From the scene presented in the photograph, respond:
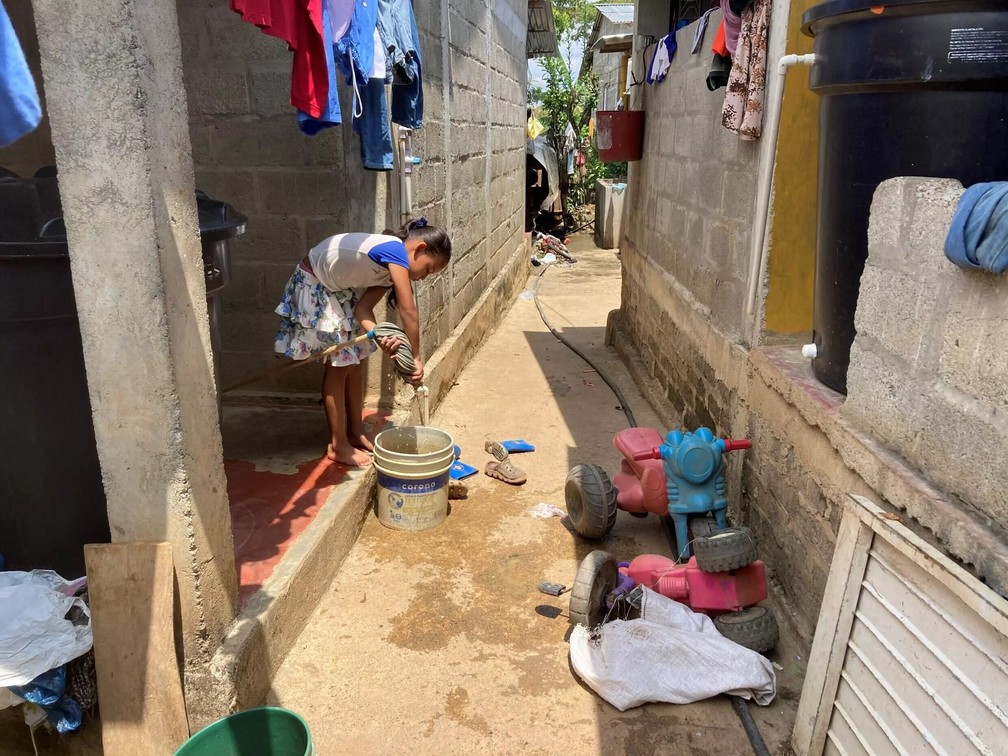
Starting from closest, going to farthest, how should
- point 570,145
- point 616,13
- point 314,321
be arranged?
point 314,321
point 570,145
point 616,13

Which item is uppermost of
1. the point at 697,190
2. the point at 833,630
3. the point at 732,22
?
the point at 732,22

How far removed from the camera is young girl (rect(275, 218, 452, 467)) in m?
3.73

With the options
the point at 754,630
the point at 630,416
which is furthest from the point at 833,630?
the point at 630,416

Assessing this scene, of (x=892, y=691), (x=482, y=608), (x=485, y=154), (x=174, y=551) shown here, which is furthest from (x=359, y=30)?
(x=485, y=154)

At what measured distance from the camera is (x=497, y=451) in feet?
15.5

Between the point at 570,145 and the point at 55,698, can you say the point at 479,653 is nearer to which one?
the point at 55,698

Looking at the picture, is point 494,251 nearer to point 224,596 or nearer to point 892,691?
point 224,596

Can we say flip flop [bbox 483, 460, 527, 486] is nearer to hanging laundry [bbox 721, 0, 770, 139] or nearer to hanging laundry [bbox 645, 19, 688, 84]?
hanging laundry [bbox 721, 0, 770, 139]

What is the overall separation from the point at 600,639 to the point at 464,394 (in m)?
3.45

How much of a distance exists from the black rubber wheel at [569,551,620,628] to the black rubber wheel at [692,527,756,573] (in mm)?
421

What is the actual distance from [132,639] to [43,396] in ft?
3.05

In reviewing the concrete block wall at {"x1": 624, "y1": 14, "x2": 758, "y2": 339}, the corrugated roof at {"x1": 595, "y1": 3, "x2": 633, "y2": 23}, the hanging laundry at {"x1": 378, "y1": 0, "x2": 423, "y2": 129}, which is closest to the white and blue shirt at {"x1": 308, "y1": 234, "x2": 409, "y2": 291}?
the hanging laundry at {"x1": 378, "y1": 0, "x2": 423, "y2": 129}

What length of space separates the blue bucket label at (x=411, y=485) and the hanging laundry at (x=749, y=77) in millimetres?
2234

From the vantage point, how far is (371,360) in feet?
15.3
